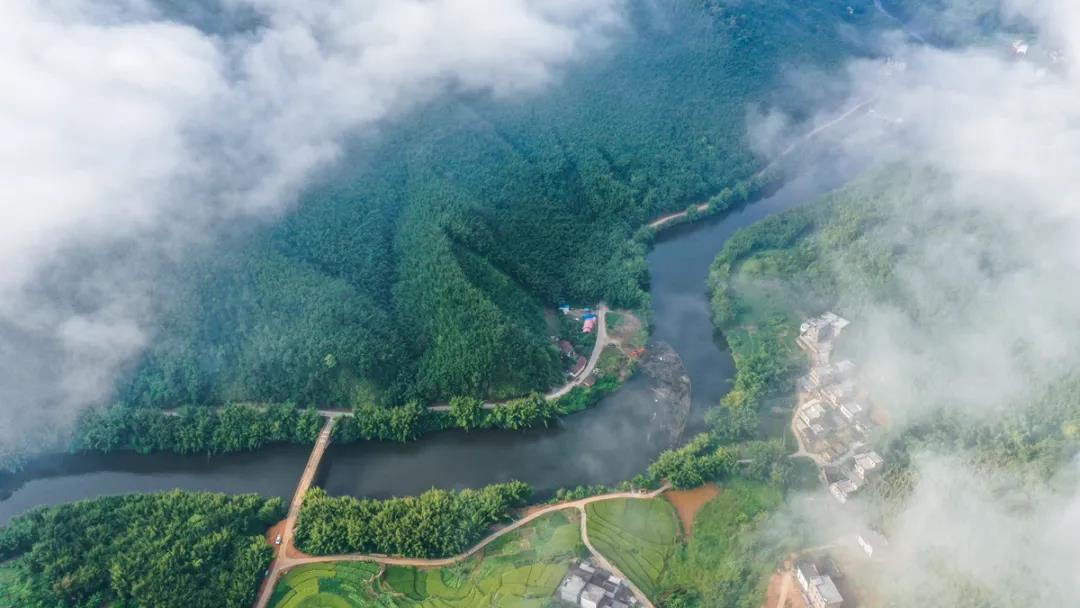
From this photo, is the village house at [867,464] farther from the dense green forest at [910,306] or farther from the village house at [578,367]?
the village house at [578,367]

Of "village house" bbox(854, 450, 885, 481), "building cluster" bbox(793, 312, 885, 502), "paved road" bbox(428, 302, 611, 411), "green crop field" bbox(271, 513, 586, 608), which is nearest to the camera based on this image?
"green crop field" bbox(271, 513, 586, 608)

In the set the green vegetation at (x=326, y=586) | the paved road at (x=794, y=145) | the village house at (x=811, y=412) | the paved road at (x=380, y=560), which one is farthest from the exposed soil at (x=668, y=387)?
the green vegetation at (x=326, y=586)

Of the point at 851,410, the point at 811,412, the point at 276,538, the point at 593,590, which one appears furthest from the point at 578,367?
the point at 276,538

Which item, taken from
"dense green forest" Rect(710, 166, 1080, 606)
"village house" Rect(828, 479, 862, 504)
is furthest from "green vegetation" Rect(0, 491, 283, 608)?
"village house" Rect(828, 479, 862, 504)

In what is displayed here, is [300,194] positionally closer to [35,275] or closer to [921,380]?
[35,275]

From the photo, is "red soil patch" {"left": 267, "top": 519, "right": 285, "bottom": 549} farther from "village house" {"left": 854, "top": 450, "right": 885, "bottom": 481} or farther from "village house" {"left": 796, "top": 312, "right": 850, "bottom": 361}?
"village house" {"left": 796, "top": 312, "right": 850, "bottom": 361}
